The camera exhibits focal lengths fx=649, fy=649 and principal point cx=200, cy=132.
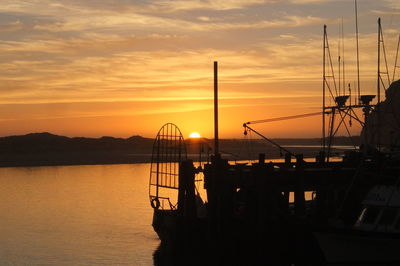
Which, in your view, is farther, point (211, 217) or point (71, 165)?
point (71, 165)

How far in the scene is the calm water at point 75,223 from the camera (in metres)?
36.2

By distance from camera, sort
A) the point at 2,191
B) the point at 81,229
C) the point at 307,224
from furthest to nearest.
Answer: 1. the point at 2,191
2. the point at 81,229
3. the point at 307,224

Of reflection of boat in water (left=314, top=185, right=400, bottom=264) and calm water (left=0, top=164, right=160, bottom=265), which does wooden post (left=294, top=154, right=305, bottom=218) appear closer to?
reflection of boat in water (left=314, top=185, right=400, bottom=264)

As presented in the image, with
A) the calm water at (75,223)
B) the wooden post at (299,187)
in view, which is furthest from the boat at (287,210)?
the calm water at (75,223)

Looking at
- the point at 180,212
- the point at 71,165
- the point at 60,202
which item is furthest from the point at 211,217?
the point at 71,165

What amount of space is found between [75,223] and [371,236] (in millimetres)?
28052

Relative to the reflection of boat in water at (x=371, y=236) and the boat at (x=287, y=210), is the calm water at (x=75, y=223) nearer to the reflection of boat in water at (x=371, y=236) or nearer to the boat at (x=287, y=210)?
the boat at (x=287, y=210)

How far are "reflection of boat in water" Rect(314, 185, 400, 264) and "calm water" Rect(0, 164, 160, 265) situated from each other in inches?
476

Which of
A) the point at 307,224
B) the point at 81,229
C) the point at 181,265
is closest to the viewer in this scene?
the point at 307,224

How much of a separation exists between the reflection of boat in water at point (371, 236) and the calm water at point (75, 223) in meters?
12.1

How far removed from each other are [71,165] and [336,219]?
321 ft

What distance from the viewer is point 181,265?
3306cm

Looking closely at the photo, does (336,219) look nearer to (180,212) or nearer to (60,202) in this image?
(180,212)

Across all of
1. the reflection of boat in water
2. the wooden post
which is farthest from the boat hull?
the wooden post
